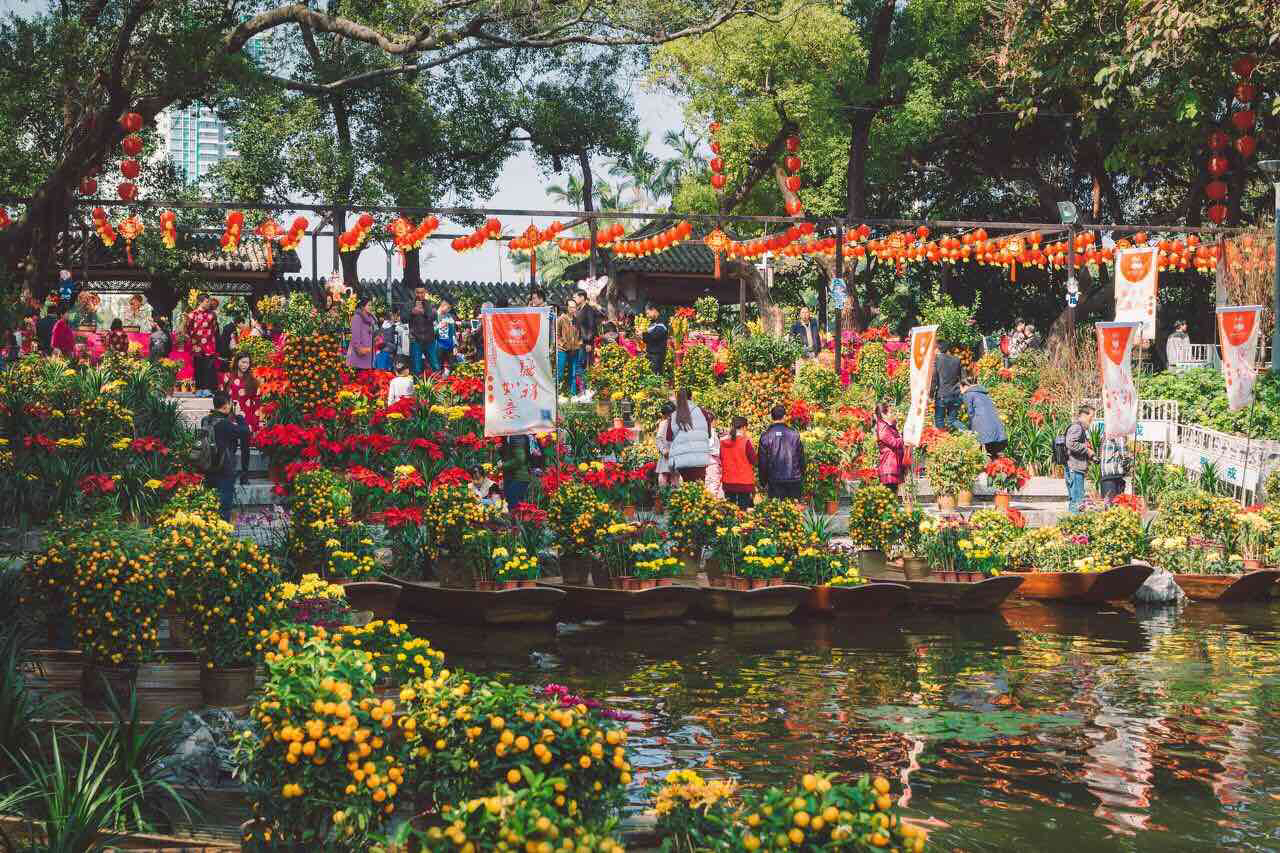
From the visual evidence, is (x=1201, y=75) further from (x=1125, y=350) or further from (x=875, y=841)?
(x=875, y=841)

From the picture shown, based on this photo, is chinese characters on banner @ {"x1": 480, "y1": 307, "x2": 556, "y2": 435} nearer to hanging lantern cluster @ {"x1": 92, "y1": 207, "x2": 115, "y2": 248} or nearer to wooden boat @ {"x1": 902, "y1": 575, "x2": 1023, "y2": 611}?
wooden boat @ {"x1": 902, "y1": 575, "x2": 1023, "y2": 611}

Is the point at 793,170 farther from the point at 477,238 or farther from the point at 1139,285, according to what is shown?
the point at 1139,285

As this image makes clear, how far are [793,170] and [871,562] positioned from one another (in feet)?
64.1

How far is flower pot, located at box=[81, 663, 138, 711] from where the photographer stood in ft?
29.5

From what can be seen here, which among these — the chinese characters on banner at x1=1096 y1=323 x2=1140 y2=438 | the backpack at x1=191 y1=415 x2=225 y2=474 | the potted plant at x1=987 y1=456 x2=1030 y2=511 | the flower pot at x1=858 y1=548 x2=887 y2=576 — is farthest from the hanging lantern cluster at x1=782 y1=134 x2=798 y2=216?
the backpack at x1=191 y1=415 x2=225 y2=474

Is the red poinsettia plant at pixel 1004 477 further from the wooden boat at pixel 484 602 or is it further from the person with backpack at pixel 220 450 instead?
the person with backpack at pixel 220 450

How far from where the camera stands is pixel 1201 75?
88.5ft

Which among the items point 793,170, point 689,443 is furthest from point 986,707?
point 793,170

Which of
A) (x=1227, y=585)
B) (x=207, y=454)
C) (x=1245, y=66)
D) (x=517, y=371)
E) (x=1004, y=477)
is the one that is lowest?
(x=1227, y=585)

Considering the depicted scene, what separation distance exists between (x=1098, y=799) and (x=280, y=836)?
18.1ft

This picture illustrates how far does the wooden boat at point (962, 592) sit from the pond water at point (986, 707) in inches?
8.4

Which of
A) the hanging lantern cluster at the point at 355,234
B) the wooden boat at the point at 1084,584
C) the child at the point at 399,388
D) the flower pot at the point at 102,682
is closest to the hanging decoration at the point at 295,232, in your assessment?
the hanging lantern cluster at the point at 355,234

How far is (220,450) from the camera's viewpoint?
→ 1689cm

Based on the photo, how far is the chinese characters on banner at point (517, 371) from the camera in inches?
616
